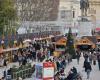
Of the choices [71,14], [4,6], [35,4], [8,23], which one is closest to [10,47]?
[8,23]

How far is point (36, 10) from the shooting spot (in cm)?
8494

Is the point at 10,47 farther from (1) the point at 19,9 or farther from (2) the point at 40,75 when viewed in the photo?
(1) the point at 19,9

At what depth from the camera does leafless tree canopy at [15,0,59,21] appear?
7969 cm

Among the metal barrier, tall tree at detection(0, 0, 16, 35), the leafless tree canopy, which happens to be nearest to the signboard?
the metal barrier

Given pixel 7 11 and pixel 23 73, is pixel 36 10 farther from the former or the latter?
pixel 23 73

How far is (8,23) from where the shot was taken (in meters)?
61.3

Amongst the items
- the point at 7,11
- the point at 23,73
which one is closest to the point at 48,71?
the point at 23,73

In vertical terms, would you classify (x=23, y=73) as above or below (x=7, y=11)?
below

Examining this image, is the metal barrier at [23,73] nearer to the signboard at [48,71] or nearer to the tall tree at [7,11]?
the signboard at [48,71]

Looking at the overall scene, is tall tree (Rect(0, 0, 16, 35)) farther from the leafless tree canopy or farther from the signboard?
the signboard

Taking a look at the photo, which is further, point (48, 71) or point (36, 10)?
point (36, 10)

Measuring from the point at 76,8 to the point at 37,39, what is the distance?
171 feet

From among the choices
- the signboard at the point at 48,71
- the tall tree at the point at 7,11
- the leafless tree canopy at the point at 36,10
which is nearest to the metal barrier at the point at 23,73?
the signboard at the point at 48,71

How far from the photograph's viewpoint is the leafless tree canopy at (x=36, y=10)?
79688mm
